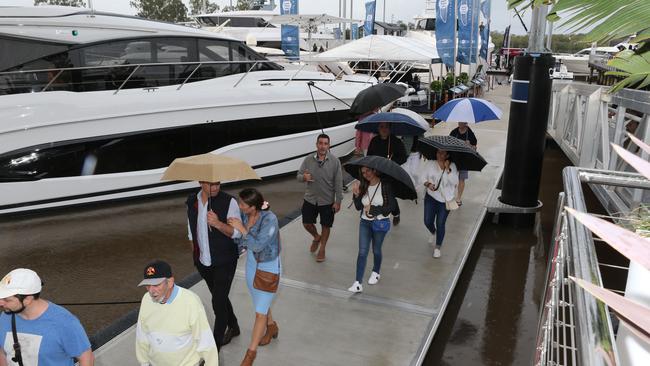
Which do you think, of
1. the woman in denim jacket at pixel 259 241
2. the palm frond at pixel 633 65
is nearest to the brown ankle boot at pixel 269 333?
the woman in denim jacket at pixel 259 241

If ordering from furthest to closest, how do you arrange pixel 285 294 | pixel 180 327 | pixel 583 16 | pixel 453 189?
pixel 453 189
pixel 285 294
pixel 180 327
pixel 583 16

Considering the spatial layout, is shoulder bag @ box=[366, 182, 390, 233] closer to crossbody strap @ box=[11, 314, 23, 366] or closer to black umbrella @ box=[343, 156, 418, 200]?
black umbrella @ box=[343, 156, 418, 200]

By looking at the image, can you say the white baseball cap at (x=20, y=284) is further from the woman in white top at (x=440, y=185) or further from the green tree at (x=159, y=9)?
the green tree at (x=159, y=9)

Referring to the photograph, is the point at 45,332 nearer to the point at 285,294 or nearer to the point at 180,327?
the point at 180,327

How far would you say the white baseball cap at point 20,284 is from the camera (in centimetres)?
273

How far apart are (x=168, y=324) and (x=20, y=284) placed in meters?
0.84

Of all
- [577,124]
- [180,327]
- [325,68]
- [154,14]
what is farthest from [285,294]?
[154,14]

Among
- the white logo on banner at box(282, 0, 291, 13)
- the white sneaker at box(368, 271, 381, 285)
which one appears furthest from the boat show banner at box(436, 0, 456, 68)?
the white sneaker at box(368, 271, 381, 285)

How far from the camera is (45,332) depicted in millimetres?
2830

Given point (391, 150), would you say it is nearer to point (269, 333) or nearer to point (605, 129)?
point (605, 129)

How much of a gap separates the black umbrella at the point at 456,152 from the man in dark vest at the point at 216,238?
3072 millimetres

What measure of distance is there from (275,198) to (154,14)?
46.6 meters

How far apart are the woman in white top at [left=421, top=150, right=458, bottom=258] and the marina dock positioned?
0.43m

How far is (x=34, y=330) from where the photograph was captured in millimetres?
2830
